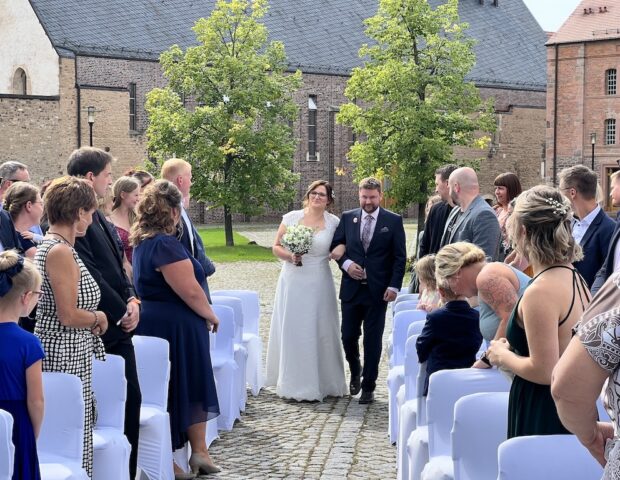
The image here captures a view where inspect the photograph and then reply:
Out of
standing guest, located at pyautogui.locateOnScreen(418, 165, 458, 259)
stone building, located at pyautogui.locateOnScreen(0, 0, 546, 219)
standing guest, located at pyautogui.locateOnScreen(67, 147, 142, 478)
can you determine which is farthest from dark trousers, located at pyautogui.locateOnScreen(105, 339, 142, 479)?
stone building, located at pyautogui.locateOnScreen(0, 0, 546, 219)

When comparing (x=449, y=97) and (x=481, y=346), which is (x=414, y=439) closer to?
(x=481, y=346)

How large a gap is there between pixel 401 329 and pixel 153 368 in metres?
2.46

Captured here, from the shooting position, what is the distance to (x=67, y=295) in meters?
5.89

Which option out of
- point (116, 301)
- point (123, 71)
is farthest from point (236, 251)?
point (116, 301)

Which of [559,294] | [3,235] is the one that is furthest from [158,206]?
[559,294]

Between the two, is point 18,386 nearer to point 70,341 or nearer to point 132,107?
point 70,341

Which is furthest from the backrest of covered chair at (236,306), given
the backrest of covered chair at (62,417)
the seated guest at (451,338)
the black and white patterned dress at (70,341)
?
the backrest of covered chair at (62,417)

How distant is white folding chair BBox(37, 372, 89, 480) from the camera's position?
18.1 feet

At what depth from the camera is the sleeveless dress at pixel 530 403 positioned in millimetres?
4559

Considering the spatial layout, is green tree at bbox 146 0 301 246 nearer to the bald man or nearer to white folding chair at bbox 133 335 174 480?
the bald man

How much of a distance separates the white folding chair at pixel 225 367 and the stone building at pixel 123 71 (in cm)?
4286

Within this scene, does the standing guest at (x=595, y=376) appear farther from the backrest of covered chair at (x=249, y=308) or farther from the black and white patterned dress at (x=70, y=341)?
the backrest of covered chair at (x=249, y=308)

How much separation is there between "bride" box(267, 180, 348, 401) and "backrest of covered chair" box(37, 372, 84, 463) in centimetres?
532

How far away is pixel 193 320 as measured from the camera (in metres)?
7.63
